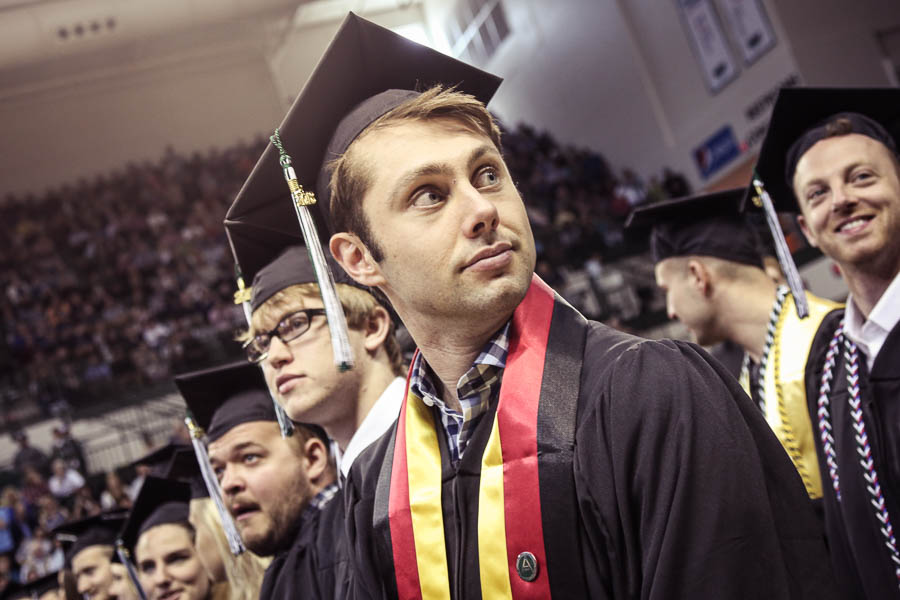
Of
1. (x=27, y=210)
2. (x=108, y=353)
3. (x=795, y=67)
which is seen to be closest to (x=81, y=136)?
(x=27, y=210)

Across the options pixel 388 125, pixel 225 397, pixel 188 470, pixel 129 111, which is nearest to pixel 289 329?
pixel 225 397

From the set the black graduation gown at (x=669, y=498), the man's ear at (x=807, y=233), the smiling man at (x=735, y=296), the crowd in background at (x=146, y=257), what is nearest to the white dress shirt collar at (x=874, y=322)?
the man's ear at (x=807, y=233)

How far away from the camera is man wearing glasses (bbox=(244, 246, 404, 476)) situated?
2512 mm

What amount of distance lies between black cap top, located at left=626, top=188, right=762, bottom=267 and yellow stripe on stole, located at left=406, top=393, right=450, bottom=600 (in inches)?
101

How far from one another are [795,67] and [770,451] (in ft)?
43.7

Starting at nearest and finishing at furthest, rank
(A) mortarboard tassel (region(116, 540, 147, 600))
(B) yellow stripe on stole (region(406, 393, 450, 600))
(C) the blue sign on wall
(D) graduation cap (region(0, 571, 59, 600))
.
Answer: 1. (B) yellow stripe on stole (region(406, 393, 450, 600))
2. (A) mortarboard tassel (region(116, 540, 147, 600))
3. (D) graduation cap (region(0, 571, 59, 600))
4. (C) the blue sign on wall

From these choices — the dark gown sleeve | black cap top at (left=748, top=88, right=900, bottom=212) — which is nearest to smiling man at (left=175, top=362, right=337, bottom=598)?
the dark gown sleeve

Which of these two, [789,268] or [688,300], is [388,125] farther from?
[688,300]

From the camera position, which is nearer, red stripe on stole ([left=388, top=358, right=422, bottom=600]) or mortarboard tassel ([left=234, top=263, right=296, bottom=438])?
red stripe on stole ([left=388, top=358, right=422, bottom=600])

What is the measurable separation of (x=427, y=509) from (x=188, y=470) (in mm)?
2883

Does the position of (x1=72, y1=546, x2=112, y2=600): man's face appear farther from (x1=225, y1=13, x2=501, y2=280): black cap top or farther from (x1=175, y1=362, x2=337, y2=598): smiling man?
(x1=225, y1=13, x2=501, y2=280): black cap top

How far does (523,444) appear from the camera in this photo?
56.1 inches

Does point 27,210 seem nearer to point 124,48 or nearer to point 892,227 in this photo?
point 124,48

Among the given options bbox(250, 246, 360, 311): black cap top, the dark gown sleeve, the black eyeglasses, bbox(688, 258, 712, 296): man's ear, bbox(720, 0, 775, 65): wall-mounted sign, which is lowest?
the dark gown sleeve
